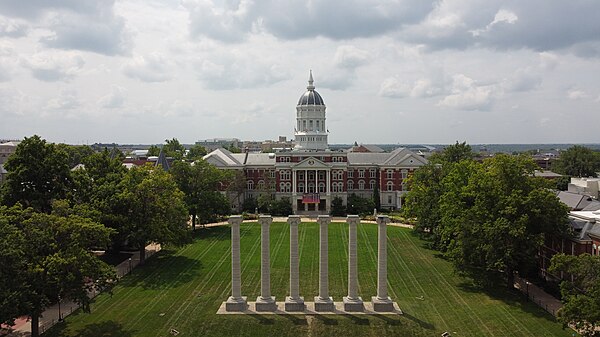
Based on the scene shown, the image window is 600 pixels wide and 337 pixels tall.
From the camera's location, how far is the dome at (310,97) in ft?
345

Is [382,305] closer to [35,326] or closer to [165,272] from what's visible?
[165,272]

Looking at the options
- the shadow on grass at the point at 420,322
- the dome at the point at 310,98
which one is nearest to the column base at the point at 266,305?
the shadow on grass at the point at 420,322

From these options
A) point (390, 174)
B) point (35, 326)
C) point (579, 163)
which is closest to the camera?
point (35, 326)

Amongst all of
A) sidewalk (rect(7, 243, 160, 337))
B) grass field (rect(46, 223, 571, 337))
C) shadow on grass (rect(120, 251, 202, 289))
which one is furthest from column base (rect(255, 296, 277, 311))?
sidewalk (rect(7, 243, 160, 337))

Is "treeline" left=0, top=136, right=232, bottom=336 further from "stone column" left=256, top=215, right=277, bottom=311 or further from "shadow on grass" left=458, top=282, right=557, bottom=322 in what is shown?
"shadow on grass" left=458, top=282, right=557, bottom=322

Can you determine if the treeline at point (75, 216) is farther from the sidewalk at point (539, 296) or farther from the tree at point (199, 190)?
the sidewalk at point (539, 296)

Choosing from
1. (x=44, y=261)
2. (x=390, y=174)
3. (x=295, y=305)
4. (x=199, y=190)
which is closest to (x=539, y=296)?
(x=295, y=305)

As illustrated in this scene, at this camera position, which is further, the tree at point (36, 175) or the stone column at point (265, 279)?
the tree at point (36, 175)

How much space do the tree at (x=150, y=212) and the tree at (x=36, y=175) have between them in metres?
6.13

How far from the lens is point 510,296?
43.1m

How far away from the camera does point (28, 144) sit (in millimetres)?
49688

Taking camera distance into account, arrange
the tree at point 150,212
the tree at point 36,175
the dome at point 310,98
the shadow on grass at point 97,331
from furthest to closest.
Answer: the dome at point 310,98 < the tree at point 150,212 < the tree at point 36,175 < the shadow on grass at point 97,331

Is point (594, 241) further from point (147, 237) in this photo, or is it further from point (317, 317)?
point (147, 237)

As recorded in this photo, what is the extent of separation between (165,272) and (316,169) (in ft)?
164
